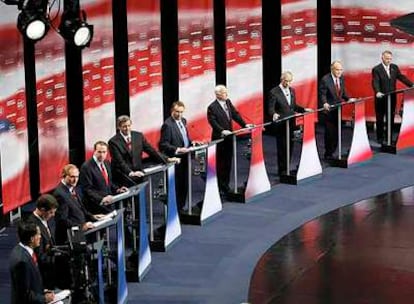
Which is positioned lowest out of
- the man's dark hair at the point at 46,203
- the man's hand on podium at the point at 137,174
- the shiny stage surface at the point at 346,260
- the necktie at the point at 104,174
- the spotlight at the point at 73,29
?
the shiny stage surface at the point at 346,260

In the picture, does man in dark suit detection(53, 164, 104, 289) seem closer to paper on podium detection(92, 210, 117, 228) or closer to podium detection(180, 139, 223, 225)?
paper on podium detection(92, 210, 117, 228)

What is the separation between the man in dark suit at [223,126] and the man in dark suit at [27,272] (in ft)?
21.0

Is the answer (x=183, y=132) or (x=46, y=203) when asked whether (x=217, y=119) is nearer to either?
(x=183, y=132)

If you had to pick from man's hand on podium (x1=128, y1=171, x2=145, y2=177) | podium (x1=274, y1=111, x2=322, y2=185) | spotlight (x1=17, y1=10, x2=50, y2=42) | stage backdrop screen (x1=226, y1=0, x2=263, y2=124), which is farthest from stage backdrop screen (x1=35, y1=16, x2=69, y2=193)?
stage backdrop screen (x1=226, y1=0, x2=263, y2=124)

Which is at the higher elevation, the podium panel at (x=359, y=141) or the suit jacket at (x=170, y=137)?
the suit jacket at (x=170, y=137)

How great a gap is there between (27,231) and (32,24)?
3718mm

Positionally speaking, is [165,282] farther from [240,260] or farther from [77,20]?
[77,20]

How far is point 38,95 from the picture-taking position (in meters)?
15.2

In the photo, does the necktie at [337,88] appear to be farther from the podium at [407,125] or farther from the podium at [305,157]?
the podium at [407,125]

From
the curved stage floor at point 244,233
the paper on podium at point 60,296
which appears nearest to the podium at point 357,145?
the curved stage floor at point 244,233

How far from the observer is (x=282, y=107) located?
16625mm

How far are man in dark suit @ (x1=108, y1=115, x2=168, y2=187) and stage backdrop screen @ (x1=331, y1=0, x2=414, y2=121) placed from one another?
7571 mm

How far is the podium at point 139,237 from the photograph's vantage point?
12.3 metres

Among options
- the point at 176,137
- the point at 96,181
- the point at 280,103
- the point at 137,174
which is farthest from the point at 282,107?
the point at 96,181
